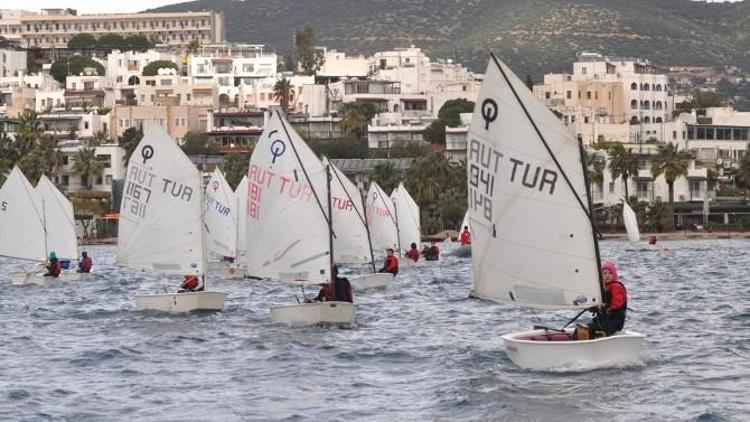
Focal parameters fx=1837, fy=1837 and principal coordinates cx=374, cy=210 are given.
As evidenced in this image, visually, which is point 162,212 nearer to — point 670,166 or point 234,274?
point 234,274

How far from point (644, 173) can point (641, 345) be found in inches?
5742

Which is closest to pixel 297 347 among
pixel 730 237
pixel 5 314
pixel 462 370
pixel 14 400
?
pixel 462 370

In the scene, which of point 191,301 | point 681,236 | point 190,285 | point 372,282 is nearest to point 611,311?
point 191,301

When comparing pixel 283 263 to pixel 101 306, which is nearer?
pixel 283 263

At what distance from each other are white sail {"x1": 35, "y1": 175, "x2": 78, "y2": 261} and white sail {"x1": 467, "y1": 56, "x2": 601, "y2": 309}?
150 feet

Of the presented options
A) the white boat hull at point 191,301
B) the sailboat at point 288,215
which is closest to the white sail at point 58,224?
the white boat hull at point 191,301

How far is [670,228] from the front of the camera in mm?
168750

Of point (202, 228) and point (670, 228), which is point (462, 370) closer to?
point (202, 228)

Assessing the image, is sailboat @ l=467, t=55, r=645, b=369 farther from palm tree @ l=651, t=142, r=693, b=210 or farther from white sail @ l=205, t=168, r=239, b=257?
palm tree @ l=651, t=142, r=693, b=210

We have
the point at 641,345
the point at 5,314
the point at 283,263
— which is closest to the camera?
the point at 641,345

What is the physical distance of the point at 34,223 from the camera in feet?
267

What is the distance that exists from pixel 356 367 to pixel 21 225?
4299 cm

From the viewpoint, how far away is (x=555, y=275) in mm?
38812

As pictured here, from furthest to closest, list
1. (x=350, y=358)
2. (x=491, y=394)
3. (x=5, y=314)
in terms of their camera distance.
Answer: (x=5, y=314) < (x=350, y=358) < (x=491, y=394)
